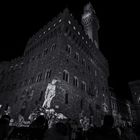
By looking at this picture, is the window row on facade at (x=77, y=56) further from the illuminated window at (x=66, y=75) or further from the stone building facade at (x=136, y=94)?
the stone building facade at (x=136, y=94)

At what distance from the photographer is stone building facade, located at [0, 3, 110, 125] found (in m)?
18.4

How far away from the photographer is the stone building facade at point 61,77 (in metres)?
18.4

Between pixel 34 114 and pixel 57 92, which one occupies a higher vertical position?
pixel 57 92

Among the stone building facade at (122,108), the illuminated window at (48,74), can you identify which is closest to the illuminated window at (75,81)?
the illuminated window at (48,74)

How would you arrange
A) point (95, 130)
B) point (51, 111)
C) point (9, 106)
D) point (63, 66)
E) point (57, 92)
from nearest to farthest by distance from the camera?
point (95, 130)
point (51, 111)
point (57, 92)
point (63, 66)
point (9, 106)

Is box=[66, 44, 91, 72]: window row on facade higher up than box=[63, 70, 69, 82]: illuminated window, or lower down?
higher up

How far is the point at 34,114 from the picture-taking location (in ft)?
54.4

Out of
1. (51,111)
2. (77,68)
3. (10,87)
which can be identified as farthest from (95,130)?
(10,87)

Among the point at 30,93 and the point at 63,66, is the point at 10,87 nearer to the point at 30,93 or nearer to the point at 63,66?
the point at 30,93

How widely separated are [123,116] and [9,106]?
35.2m

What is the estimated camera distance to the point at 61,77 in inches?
734

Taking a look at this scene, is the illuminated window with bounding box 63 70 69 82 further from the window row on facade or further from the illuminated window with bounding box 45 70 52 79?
the window row on facade

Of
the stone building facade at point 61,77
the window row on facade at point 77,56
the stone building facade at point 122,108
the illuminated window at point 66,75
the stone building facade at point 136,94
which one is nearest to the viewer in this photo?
the stone building facade at point 61,77

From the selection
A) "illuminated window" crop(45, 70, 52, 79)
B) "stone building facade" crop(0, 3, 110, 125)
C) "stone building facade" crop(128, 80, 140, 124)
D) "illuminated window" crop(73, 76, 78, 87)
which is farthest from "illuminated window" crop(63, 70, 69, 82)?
"stone building facade" crop(128, 80, 140, 124)
